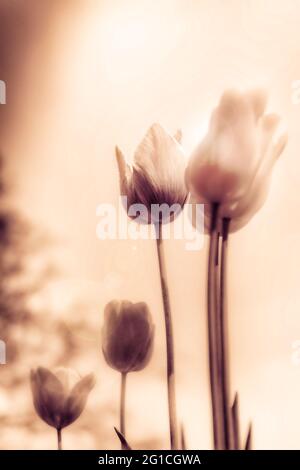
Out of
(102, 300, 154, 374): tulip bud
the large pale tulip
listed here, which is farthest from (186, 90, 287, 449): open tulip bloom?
(102, 300, 154, 374): tulip bud

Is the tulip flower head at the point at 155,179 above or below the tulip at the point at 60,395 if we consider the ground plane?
above

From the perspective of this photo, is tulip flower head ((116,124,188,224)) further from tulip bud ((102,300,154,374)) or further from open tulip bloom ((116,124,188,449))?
tulip bud ((102,300,154,374))

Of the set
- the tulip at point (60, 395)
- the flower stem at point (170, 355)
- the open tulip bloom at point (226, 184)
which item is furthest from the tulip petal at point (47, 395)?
the open tulip bloom at point (226, 184)

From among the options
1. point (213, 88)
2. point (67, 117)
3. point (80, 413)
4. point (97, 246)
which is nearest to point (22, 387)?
point (80, 413)

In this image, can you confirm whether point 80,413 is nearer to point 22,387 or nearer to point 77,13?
point 22,387

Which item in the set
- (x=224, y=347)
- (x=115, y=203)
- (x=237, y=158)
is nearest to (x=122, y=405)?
(x=224, y=347)

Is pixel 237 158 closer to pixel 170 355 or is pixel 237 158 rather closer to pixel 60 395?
pixel 170 355
